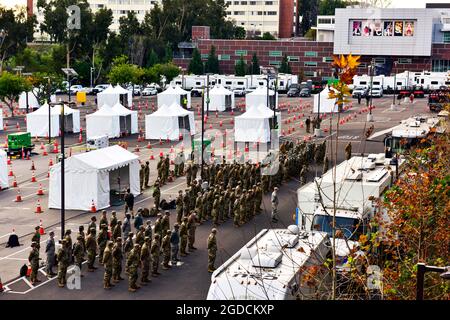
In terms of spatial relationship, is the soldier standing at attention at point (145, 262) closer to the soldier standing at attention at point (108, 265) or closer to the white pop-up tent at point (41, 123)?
the soldier standing at attention at point (108, 265)

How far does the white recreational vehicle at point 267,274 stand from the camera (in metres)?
11.7

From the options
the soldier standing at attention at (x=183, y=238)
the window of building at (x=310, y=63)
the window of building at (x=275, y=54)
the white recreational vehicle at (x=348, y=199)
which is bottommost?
the soldier standing at attention at (x=183, y=238)

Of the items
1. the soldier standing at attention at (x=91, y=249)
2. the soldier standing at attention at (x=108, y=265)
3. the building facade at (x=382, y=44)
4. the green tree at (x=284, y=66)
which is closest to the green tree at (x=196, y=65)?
the green tree at (x=284, y=66)

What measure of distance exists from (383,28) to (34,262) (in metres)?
78.4

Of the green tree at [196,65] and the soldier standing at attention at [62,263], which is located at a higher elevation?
the green tree at [196,65]

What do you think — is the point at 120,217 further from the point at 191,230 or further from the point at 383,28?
the point at 383,28

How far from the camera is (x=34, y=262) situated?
17.3 metres

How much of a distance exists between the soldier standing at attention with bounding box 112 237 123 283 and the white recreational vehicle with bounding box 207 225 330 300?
4077mm

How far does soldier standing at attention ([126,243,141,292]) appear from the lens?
55.5ft

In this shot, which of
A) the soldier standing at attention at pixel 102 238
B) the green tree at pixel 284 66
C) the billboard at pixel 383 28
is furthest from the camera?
the green tree at pixel 284 66

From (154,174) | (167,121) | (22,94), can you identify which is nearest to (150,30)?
(22,94)

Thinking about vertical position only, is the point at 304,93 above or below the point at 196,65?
below

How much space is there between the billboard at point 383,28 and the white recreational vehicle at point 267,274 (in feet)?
260

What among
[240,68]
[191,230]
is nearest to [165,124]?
[191,230]
